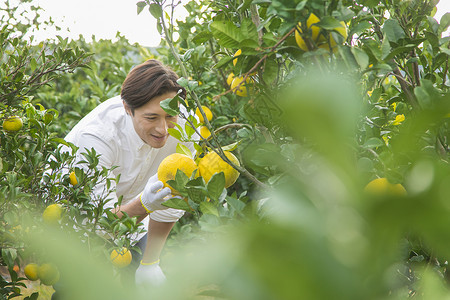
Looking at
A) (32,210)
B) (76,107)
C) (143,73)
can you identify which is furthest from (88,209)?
(76,107)

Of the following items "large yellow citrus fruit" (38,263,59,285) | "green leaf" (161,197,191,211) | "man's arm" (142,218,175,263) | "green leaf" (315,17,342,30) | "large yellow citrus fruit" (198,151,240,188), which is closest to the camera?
"green leaf" (315,17,342,30)

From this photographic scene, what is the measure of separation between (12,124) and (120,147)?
102cm

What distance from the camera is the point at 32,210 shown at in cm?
138

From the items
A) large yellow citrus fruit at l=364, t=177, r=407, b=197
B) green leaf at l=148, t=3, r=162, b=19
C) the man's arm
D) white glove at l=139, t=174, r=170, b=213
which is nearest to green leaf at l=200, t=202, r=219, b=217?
large yellow citrus fruit at l=364, t=177, r=407, b=197

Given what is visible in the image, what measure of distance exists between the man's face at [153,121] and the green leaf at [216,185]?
146cm

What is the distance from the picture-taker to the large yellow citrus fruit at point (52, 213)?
1.33 m

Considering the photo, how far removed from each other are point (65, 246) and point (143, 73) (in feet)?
7.47

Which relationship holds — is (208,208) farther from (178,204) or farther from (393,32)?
(393,32)

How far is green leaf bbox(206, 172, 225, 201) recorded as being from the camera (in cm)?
87

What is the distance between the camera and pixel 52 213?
1.35 metres

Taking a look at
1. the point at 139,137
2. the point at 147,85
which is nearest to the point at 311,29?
the point at 147,85

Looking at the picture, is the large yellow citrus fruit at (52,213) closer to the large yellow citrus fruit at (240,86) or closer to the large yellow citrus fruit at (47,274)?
the large yellow citrus fruit at (47,274)

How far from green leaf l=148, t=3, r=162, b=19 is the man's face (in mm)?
1273

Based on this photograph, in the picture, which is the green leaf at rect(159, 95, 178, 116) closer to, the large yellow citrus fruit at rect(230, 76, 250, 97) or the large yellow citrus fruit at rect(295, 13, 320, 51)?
the large yellow citrus fruit at rect(230, 76, 250, 97)
